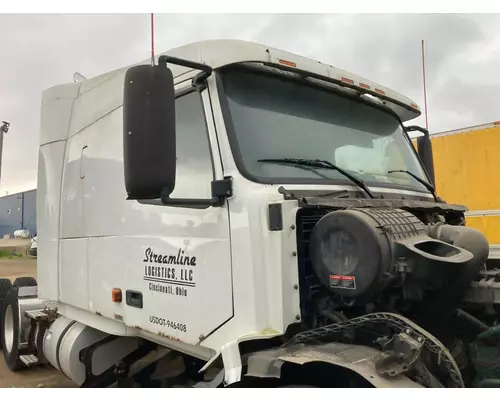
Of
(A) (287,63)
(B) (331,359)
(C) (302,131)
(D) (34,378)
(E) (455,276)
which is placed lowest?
(D) (34,378)

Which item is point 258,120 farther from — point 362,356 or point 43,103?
point 43,103

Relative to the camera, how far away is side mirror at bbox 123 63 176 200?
234cm

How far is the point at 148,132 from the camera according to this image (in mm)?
2338

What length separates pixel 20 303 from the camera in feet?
18.6

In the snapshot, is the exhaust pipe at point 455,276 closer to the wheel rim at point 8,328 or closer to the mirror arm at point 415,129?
the mirror arm at point 415,129

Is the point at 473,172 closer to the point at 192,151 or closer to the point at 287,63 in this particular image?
the point at 287,63

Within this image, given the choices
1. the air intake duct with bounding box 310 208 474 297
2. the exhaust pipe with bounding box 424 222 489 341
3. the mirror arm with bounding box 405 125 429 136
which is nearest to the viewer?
the air intake duct with bounding box 310 208 474 297

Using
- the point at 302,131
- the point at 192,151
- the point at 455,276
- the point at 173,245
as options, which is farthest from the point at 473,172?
the point at 173,245

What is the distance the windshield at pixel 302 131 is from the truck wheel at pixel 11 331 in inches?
167

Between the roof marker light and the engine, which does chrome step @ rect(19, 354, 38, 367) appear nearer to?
the engine

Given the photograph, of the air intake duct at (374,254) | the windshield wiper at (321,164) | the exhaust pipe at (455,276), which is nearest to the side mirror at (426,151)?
the windshield wiper at (321,164)

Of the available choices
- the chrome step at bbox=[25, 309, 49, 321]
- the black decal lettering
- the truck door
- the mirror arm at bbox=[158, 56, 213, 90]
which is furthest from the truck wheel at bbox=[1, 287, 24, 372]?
the mirror arm at bbox=[158, 56, 213, 90]

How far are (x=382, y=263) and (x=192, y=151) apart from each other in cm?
132

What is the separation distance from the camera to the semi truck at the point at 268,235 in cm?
231
